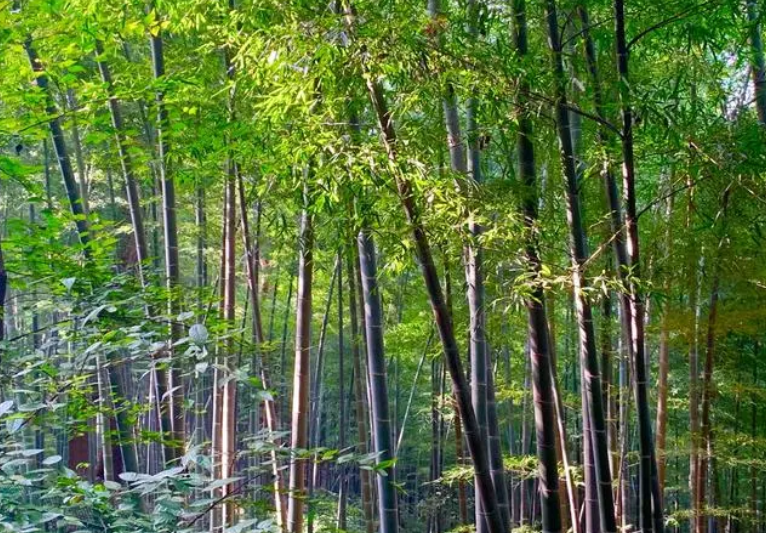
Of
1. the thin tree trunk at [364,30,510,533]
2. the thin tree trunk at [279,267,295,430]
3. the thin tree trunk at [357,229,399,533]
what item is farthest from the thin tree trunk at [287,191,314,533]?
the thin tree trunk at [279,267,295,430]

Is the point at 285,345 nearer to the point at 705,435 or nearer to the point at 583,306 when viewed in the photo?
the point at 705,435

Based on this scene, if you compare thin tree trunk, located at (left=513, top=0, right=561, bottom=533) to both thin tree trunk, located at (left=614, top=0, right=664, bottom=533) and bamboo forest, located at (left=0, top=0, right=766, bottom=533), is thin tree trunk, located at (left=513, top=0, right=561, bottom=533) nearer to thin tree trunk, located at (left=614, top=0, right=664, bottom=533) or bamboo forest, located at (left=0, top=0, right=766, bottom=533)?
bamboo forest, located at (left=0, top=0, right=766, bottom=533)

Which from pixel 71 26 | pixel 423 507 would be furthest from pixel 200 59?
pixel 423 507

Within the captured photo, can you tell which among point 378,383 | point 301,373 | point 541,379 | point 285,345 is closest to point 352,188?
point 541,379

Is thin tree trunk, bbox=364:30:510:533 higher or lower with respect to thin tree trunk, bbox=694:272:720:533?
higher

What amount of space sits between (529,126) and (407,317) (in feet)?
22.0

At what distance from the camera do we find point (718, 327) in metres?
6.16

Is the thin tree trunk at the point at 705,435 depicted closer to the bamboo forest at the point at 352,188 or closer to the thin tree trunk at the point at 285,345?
the bamboo forest at the point at 352,188

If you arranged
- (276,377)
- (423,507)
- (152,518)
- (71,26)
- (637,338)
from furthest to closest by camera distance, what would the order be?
(423,507), (276,377), (637,338), (71,26), (152,518)

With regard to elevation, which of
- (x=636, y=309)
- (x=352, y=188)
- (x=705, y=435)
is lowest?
(x=705, y=435)

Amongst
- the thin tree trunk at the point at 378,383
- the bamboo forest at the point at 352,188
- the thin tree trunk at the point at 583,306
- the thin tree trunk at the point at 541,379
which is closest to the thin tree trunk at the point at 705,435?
the bamboo forest at the point at 352,188

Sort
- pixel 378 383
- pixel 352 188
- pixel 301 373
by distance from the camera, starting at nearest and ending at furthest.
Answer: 1. pixel 352 188
2. pixel 378 383
3. pixel 301 373

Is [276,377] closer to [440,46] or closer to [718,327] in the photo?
[718,327]

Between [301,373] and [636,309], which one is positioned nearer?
[636,309]
